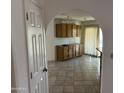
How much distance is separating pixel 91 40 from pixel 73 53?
1.76 metres

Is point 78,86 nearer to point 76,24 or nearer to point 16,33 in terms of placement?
point 16,33

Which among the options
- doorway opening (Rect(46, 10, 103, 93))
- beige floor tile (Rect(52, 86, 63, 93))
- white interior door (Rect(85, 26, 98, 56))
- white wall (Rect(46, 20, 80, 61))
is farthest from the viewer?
white interior door (Rect(85, 26, 98, 56))

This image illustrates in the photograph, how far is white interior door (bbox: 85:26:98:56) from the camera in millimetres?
9406

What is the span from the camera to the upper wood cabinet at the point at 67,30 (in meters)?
8.17

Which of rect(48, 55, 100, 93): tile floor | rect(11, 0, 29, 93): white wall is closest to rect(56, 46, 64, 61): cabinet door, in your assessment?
rect(48, 55, 100, 93): tile floor

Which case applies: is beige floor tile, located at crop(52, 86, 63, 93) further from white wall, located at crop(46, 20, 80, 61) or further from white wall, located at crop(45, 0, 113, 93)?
white wall, located at crop(46, 20, 80, 61)

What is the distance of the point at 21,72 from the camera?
64.1 inches

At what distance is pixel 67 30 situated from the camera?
28.2ft

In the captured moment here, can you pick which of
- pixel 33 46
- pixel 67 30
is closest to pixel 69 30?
pixel 67 30

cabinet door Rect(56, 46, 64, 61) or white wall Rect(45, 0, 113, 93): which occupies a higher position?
white wall Rect(45, 0, 113, 93)

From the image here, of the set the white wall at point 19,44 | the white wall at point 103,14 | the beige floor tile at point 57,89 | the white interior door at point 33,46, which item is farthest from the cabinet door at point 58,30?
the white wall at point 19,44

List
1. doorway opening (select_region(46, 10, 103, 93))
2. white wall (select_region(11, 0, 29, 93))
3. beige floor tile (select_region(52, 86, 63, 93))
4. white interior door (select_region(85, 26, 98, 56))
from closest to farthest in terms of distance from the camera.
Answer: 1. white wall (select_region(11, 0, 29, 93))
2. beige floor tile (select_region(52, 86, 63, 93))
3. doorway opening (select_region(46, 10, 103, 93))
4. white interior door (select_region(85, 26, 98, 56))

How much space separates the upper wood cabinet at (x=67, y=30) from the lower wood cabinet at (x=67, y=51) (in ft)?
2.35
